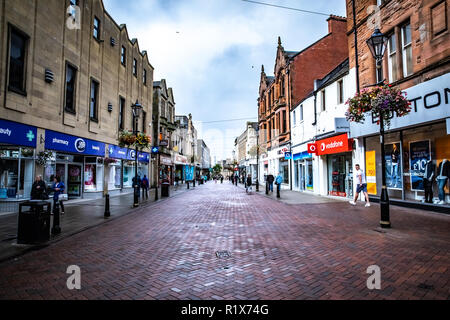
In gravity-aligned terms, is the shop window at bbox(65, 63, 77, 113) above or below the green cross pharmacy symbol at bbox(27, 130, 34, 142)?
above

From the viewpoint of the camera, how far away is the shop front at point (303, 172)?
67.3ft

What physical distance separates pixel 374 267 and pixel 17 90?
544 inches

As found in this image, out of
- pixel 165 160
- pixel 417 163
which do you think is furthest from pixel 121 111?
pixel 417 163

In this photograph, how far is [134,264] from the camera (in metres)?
4.62

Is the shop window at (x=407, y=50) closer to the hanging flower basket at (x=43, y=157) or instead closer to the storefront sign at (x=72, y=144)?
the hanging flower basket at (x=43, y=157)

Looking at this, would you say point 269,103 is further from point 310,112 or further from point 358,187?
point 358,187

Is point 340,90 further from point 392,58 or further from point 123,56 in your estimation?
point 123,56

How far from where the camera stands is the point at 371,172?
13211mm

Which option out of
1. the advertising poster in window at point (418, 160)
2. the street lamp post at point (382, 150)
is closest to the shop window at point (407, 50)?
the advertising poster in window at point (418, 160)

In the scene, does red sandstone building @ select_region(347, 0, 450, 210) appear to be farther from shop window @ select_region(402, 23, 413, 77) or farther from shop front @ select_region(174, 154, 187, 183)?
shop front @ select_region(174, 154, 187, 183)

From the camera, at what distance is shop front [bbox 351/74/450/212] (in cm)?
926

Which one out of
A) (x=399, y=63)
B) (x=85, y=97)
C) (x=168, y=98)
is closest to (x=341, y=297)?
(x=399, y=63)

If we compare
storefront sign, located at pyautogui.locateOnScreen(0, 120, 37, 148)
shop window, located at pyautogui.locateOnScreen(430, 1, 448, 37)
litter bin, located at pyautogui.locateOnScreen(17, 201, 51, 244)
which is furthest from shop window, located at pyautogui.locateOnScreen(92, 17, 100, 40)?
shop window, located at pyautogui.locateOnScreen(430, 1, 448, 37)

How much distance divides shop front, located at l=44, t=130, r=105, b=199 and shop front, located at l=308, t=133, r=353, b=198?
1489cm
